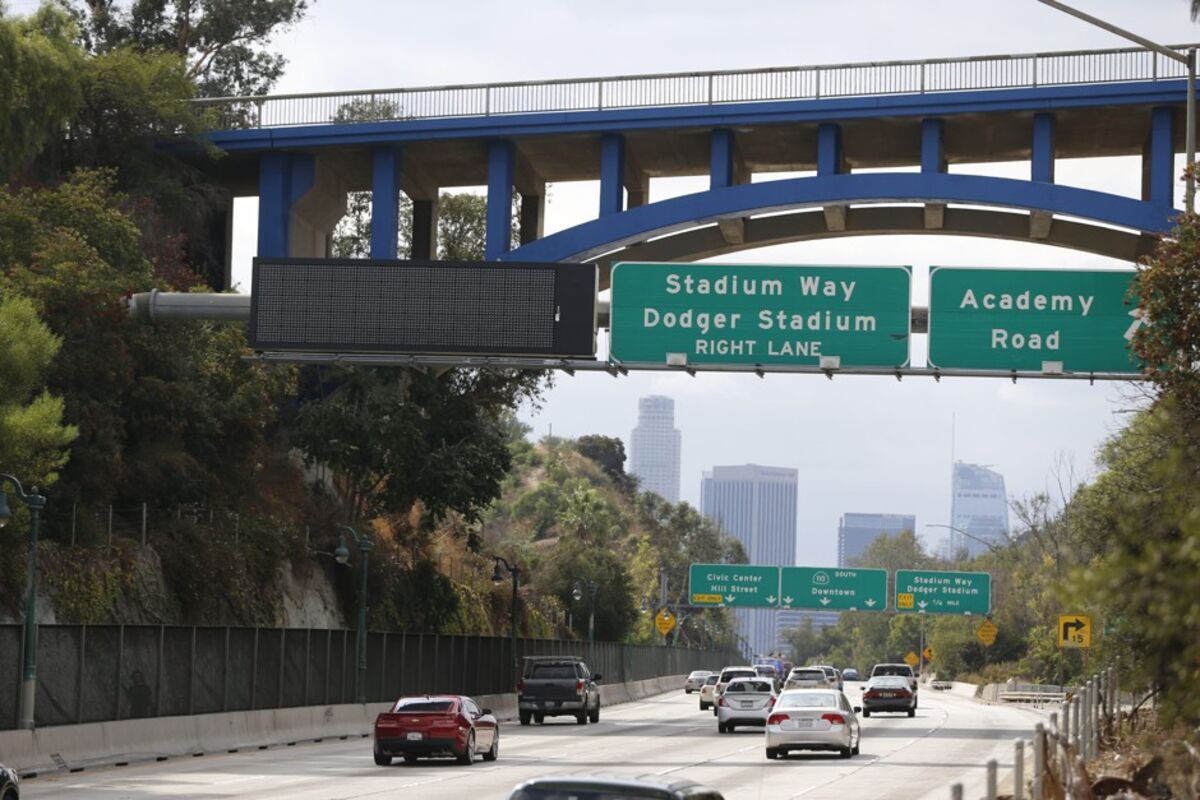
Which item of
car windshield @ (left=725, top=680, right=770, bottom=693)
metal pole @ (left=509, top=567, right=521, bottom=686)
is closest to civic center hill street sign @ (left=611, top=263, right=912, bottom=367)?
car windshield @ (left=725, top=680, right=770, bottom=693)

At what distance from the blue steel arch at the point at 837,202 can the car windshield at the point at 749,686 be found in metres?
11.5

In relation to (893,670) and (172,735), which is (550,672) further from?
(893,670)

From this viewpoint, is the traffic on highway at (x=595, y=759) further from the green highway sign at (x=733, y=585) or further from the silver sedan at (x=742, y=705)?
the green highway sign at (x=733, y=585)

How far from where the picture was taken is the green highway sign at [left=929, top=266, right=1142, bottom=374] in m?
33.2

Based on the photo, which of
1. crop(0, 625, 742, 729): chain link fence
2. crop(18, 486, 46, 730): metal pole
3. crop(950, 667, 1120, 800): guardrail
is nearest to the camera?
crop(950, 667, 1120, 800): guardrail

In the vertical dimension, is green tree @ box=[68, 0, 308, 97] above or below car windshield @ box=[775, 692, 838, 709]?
above

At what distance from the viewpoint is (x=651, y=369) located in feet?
112

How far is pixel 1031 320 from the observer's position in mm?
33531

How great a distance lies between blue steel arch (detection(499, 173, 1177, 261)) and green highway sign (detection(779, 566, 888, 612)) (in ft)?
148

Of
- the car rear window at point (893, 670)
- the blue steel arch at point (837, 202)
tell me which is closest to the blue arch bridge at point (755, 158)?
the blue steel arch at point (837, 202)

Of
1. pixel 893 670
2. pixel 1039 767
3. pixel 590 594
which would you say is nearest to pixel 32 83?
pixel 1039 767

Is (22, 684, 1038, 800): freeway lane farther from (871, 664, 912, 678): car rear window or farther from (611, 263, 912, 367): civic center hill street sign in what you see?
(871, 664, 912, 678): car rear window

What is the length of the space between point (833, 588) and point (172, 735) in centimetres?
5829

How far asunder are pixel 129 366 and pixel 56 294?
3109 mm
